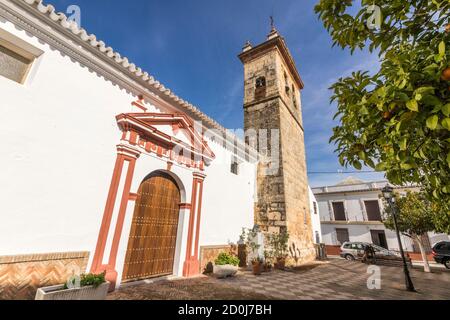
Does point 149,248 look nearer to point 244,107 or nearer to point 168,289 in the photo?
point 168,289

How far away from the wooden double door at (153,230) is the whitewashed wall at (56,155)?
1.45 ft

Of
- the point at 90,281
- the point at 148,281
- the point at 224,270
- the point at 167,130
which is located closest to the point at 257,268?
the point at 224,270

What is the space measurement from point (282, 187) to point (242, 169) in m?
1.93

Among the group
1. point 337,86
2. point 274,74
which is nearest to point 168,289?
point 337,86

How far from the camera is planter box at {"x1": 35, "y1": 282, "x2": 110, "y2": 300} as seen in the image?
3.15 metres

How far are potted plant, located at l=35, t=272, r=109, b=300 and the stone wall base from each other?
1.50 ft

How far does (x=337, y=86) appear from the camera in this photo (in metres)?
2.22

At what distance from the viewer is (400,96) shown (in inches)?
54.6

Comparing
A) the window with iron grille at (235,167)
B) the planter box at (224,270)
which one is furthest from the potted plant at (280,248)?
the window with iron grille at (235,167)

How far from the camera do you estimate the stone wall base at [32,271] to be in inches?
129

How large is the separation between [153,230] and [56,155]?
293 cm

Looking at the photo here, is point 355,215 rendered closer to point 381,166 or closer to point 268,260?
point 268,260

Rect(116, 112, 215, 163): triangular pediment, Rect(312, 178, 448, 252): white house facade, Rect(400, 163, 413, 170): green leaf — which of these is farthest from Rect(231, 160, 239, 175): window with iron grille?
Rect(312, 178, 448, 252): white house facade

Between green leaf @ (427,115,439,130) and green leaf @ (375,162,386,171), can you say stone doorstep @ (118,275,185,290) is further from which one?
green leaf @ (427,115,439,130)
